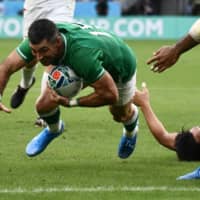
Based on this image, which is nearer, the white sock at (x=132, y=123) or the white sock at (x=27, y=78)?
the white sock at (x=132, y=123)

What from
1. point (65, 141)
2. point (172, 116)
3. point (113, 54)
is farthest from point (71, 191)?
point (172, 116)

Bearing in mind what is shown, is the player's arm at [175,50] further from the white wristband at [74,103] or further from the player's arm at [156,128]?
the player's arm at [156,128]

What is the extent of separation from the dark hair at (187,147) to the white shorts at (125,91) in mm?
683

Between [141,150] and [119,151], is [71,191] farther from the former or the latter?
[141,150]

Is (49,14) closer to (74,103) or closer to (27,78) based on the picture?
(27,78)

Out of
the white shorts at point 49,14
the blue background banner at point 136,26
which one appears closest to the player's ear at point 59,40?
the white shorts at point 49,14

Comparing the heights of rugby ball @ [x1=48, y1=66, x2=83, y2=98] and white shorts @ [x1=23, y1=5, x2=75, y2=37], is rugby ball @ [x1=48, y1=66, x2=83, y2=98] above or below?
above

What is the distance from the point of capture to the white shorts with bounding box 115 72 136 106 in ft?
31.8

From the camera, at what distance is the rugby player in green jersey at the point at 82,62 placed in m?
8.62

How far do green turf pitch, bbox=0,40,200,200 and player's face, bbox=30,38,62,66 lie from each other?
3.67 feet

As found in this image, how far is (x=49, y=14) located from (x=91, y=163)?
3.14 metres

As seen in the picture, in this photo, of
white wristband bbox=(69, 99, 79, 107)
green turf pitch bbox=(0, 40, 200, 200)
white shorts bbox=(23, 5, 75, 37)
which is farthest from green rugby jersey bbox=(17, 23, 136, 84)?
white shorts bbox=(23, 5, 75, 37)

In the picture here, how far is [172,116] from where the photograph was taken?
46.5ft

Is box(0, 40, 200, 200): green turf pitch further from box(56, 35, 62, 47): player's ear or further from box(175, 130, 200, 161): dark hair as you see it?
box(56, 35, 62, 47): player's ear
